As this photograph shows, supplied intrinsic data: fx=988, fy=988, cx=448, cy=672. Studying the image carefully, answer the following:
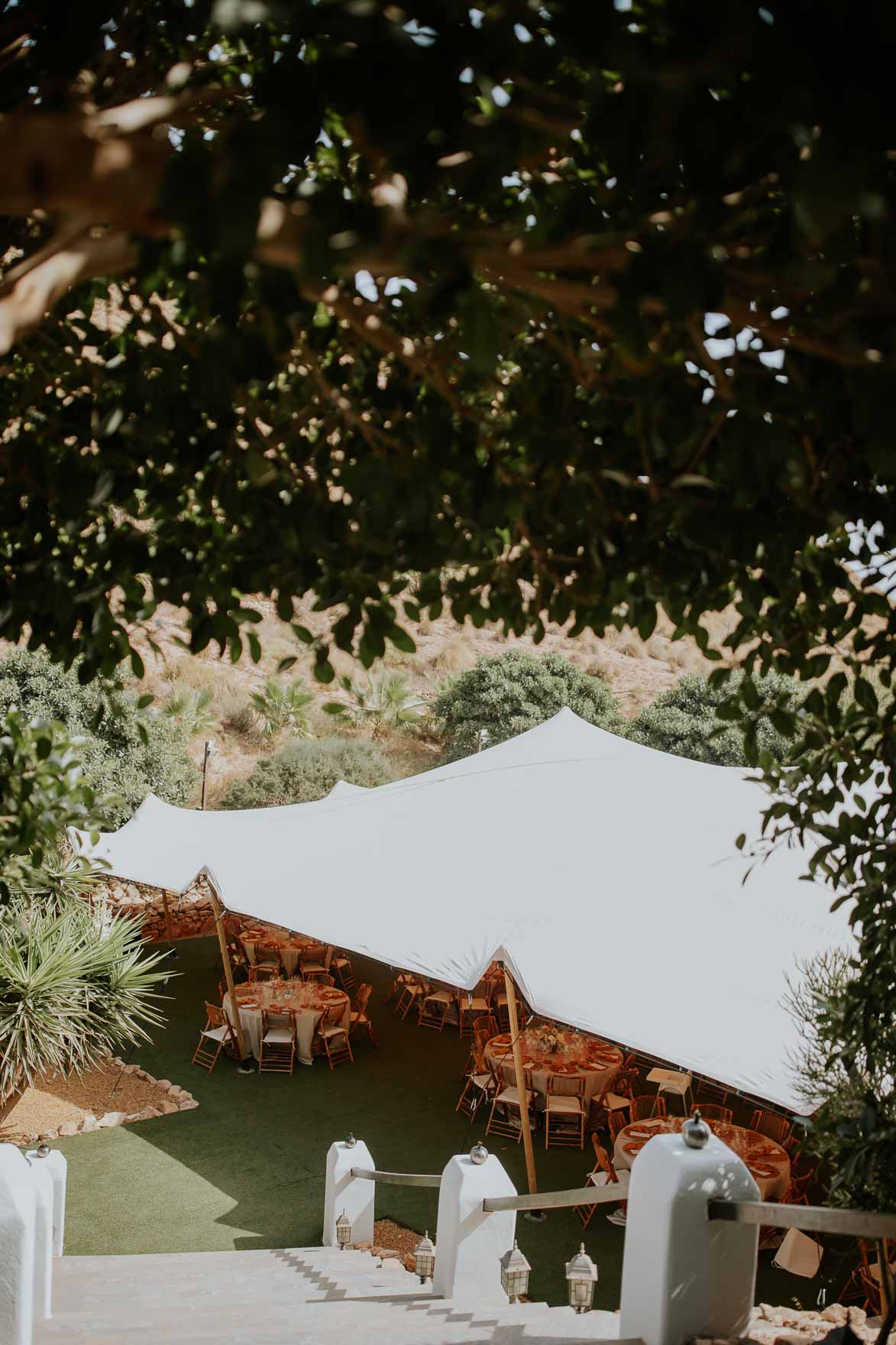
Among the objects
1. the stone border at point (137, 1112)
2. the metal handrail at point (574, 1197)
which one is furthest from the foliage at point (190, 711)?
the metal handrail at point (574, 1197)

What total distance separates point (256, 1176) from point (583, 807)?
4.18 metres

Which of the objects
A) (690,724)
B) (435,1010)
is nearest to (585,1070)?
(435,1010)

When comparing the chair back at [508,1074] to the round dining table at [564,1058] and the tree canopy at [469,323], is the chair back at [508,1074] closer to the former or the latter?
the round dining table at [564,1058]

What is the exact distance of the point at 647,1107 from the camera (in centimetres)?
948

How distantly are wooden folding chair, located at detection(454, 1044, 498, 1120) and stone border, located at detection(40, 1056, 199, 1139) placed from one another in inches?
104

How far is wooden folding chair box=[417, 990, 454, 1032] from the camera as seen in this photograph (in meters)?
12.4

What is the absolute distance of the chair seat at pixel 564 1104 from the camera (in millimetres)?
9000

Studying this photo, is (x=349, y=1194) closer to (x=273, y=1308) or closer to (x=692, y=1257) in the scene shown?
(x=273, y=1308)

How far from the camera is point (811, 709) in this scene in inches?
110

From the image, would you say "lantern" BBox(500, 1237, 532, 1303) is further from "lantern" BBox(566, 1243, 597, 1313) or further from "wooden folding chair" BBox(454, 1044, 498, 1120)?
"wooden folding chair" BBox(454, 1044, 498, 1120)

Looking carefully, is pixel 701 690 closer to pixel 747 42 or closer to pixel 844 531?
pixel 844 531

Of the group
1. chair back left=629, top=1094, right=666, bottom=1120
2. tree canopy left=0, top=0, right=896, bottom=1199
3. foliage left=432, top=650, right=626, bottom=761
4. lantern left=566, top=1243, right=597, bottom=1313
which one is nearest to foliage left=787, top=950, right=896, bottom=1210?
tree canopy left=0, top=0, right=896, bottom=1199

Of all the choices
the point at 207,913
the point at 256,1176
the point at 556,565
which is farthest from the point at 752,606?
the point at 207,913

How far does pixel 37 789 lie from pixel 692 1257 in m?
2.65
